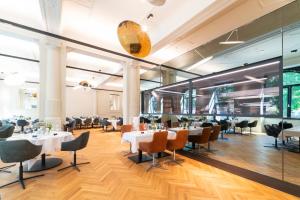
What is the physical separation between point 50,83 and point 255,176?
249 inches

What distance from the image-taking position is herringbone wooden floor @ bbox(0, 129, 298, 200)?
2498 millimetres

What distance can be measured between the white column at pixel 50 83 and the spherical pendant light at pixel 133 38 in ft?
12.4

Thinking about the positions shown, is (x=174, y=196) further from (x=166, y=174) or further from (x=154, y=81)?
(x=154, y=81)

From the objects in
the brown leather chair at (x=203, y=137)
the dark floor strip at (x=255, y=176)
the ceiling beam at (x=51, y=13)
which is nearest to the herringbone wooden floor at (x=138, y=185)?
the dark floor strip at (x=255, y=176)

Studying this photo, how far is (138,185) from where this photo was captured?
2.83m

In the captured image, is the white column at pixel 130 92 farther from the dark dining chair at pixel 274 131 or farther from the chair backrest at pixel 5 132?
the dark dining chair at pixel 274 131

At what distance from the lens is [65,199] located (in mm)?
2367

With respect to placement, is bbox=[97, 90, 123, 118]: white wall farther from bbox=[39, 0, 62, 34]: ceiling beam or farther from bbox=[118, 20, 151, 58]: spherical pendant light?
bbox=[118, 20, 151, 58]: spherical pendant light

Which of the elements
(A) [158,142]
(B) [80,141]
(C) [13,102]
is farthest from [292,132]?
(C) [13,102]

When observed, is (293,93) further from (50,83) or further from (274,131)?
(50,83)

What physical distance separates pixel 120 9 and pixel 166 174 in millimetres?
4449

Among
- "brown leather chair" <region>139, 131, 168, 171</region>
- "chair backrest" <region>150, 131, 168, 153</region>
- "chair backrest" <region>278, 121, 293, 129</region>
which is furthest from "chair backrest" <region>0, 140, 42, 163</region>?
"chair backrest" <region>278, 121, 293, 129</region>

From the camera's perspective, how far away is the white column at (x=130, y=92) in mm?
7168

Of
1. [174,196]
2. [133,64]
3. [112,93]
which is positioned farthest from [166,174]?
[112,93]
